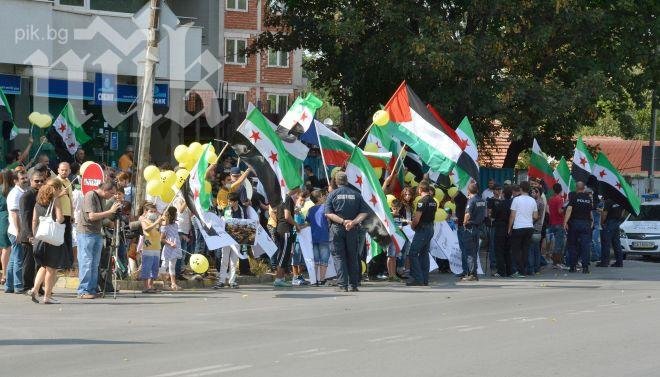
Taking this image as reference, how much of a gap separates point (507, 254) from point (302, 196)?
4.96m

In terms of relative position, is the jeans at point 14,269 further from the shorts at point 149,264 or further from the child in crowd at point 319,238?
the child in crowd at point 319,238

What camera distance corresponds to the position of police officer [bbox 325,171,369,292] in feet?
64.8

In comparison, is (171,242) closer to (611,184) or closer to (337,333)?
(337,333)

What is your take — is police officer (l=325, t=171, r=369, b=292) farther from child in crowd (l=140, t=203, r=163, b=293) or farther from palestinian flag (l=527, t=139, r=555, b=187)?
palestinian flag (l=527, t=139, r=555, b=187)

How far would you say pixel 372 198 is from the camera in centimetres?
2061

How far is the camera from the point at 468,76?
1203 inches

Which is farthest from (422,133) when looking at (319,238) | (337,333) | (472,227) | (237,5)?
(237,5)

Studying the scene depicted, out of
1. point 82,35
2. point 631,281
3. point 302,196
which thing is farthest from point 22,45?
point 631,281

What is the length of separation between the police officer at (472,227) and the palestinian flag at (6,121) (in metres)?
8.61

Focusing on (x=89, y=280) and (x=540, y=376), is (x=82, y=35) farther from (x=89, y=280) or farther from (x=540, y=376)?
(x=540, y=376)

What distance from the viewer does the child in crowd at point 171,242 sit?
1897 centimetres

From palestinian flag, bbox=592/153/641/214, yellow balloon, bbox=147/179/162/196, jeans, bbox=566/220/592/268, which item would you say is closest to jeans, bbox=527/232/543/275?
jeans, bbox=566/220/592/268

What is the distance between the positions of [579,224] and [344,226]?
7492mm

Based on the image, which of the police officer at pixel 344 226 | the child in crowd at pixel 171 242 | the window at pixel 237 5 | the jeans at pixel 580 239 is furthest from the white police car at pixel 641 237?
the window at pixel 237 5
